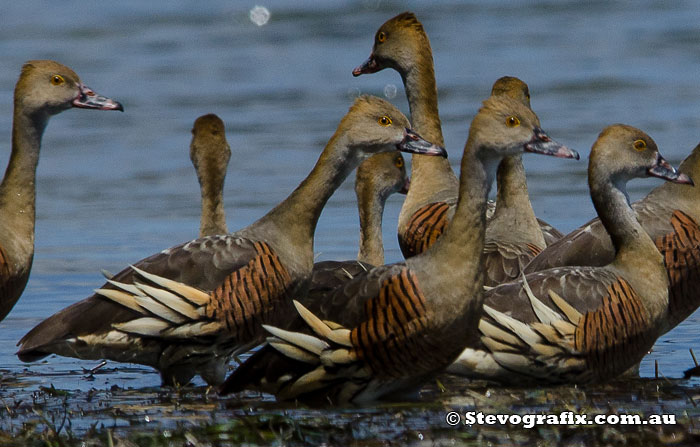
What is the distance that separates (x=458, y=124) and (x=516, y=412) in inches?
546

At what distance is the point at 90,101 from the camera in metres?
11.3

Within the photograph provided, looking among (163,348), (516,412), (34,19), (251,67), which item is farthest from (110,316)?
(34,19)

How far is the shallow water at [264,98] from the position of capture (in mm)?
15578

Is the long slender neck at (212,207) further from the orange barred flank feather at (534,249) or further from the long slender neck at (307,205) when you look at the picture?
the orange barred flank feather at (534,249)

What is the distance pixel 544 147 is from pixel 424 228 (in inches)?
129

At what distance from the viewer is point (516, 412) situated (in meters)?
8.19

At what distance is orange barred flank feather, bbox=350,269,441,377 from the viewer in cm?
820

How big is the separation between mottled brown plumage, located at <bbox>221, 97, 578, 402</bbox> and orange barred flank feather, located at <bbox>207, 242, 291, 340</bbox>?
26.5 inches

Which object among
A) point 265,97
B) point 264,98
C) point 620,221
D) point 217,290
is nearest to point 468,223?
point 620,221

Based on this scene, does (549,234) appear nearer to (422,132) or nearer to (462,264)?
(422,132)

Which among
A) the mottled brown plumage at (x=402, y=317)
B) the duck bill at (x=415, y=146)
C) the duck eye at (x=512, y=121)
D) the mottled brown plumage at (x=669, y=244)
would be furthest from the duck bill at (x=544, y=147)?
the mottled brown plumage at (x=669, y=244)

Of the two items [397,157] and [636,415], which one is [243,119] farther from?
[636,415]

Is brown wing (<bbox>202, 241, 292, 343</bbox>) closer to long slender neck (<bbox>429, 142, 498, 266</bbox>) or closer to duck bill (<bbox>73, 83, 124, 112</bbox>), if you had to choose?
long slender neck (<bbox>429, 142, 498, 266</bbox>)

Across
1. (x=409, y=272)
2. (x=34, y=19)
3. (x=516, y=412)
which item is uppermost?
(x=34, y=19)
